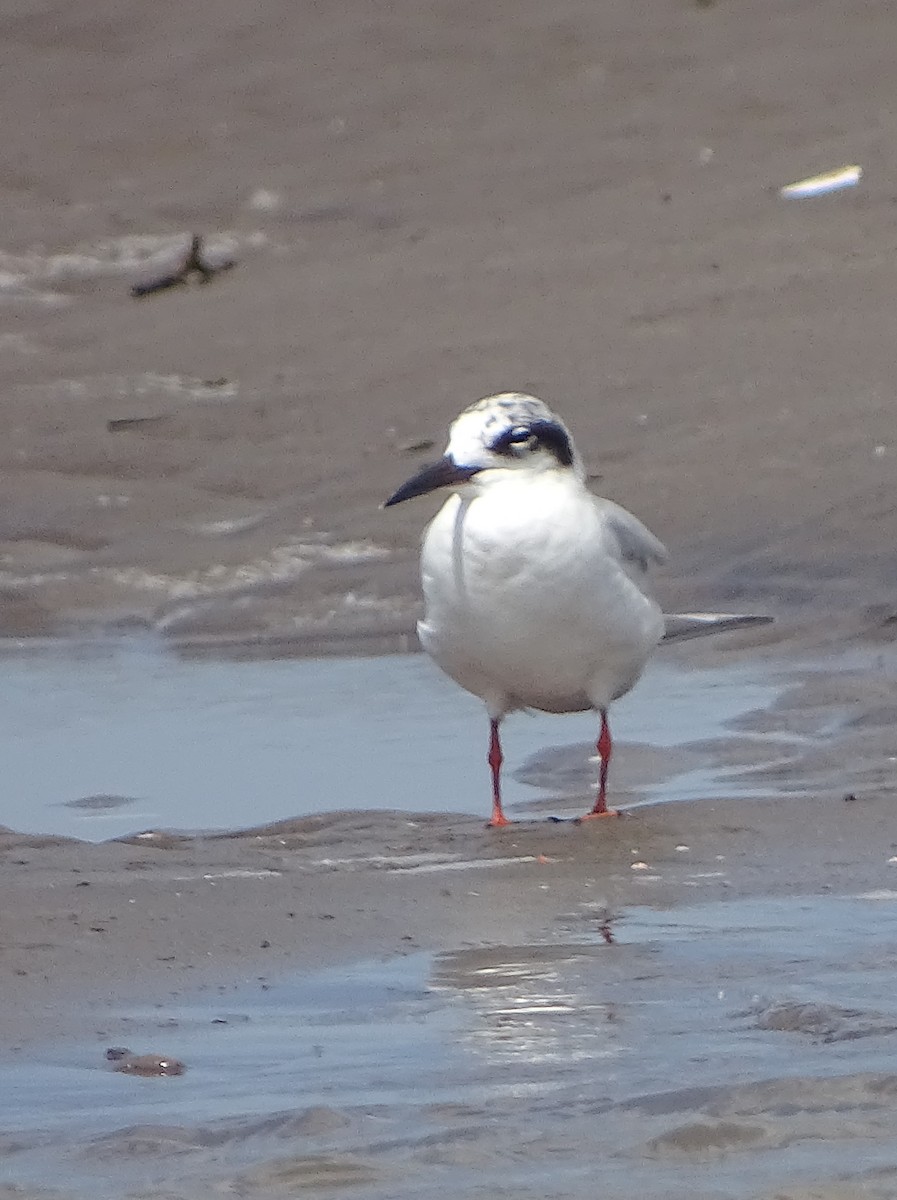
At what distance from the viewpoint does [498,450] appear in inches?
281

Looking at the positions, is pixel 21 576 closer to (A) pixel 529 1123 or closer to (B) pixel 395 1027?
(B) pixel 395 1027

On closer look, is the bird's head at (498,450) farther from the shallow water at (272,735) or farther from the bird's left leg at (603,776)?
the shallow water at (272,735)

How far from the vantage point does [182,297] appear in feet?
45.9

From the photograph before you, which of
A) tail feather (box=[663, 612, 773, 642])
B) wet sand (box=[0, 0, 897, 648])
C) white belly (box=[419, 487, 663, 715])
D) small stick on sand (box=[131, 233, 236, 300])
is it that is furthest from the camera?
small stick on sand (box=[131, 233, 236, 300])

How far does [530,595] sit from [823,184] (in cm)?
707

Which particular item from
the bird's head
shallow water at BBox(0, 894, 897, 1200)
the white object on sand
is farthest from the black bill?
the white object on sand

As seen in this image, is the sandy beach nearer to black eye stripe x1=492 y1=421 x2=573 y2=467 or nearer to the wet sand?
the wet sand

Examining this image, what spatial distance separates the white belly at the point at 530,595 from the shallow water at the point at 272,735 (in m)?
0.48

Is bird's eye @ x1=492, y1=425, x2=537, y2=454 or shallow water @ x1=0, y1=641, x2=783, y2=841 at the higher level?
bird's eye @ x1=492, y1=425, x2=537, y2=454

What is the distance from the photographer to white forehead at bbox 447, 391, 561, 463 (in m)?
7.14

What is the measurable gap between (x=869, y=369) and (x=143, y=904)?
6440 millimetres

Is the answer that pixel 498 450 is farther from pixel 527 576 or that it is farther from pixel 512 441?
pixel 527 576

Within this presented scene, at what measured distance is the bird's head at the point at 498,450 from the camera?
7.11m

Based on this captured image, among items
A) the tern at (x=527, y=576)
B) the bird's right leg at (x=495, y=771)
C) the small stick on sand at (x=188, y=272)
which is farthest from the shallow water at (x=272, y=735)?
the small stick on sand at (x=188, y=272)
